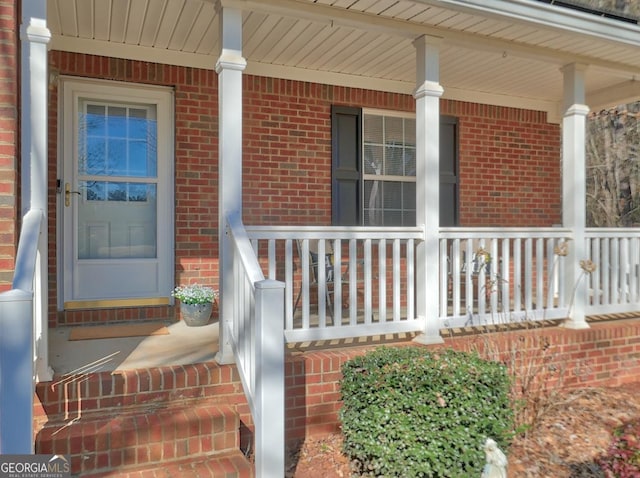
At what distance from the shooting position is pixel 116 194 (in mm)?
4801

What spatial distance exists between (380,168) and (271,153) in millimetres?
1322

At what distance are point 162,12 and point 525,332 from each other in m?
3.88

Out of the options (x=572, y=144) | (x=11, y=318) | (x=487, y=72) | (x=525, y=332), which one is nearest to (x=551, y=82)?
(x=487, y=72)

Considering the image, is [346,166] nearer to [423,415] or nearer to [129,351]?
[129,351]

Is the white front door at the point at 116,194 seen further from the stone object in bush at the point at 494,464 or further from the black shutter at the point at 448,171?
the stone object in bush at the point at 494,464

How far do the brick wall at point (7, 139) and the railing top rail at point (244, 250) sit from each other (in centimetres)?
124

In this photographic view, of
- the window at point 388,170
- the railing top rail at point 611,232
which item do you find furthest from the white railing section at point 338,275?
the railing top rail at point 611,232

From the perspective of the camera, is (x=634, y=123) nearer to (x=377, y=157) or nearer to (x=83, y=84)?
(x=377, y=157)

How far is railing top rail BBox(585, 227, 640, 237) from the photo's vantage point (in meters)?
4.79

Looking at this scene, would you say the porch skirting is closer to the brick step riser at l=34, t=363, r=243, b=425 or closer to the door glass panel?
the brick step riser at l=34, t=363, r=243, b=425

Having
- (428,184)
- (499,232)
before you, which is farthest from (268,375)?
(499,232)

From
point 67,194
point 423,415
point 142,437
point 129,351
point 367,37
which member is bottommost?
point 142,437

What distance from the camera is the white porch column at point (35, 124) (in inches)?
115

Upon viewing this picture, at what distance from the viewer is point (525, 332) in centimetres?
420
